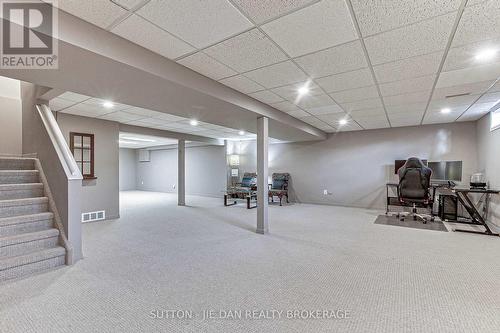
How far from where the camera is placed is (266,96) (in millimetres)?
3680

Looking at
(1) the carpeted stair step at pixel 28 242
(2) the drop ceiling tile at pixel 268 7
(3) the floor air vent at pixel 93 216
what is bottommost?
(3) the floor air vent at pixel 93 216

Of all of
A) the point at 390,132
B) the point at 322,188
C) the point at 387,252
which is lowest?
the point at 387,252

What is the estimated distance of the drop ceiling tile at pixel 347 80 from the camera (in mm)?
2857

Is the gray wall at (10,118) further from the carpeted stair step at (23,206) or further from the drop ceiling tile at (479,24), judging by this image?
the drop ceiling tile at (479,24)

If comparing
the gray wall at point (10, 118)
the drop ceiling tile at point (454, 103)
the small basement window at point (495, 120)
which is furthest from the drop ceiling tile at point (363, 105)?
the gray wall at point (10, 118)

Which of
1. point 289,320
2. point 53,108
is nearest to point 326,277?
point 289,320

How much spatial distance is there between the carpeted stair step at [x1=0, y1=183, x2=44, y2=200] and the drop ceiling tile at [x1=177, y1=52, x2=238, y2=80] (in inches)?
108

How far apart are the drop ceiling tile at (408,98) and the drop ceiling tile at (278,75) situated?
71.9 inches

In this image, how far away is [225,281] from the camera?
2.36m

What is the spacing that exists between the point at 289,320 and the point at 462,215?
19.6 ft

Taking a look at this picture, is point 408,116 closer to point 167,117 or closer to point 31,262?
point 167,117

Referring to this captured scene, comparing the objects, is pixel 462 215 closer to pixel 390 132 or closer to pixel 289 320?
pixel 390 132

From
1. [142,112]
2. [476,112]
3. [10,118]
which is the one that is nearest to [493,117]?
[476,112]

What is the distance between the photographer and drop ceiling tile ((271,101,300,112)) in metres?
4.09
